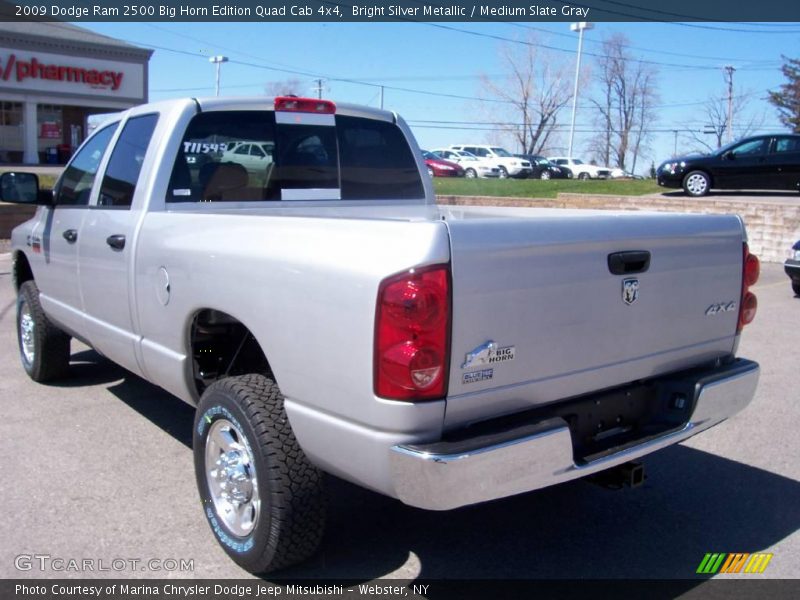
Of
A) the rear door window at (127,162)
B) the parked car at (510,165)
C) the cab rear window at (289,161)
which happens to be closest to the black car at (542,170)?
the parked car at (510,165)

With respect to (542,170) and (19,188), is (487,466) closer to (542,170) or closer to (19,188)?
(19,188)

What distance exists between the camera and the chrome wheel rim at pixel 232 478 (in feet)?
11.0

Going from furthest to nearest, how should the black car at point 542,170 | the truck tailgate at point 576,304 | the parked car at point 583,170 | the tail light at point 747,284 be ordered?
the parked car at point 583,170 → the black car at point 542,170 → the tail light at point 747,284 → the truck tailgate at point 576,304

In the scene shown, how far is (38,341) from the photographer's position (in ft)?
19.4

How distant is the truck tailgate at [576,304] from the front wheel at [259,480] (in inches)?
28.6

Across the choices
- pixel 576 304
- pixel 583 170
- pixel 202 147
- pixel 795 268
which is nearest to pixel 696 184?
pixel 795 268

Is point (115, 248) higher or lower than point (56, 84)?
lower

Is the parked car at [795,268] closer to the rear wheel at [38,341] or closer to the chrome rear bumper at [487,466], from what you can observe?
the chrome rear bumper at [487,466]

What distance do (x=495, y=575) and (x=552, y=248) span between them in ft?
4.89

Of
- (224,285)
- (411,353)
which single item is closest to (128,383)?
(224,285)

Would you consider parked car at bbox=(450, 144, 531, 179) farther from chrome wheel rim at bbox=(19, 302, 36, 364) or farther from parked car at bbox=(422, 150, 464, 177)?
chrome wheel rim at bbox=(19, 302, 36, 364)

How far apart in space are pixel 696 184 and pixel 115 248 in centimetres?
1813

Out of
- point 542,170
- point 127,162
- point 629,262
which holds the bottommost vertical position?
point 629,262

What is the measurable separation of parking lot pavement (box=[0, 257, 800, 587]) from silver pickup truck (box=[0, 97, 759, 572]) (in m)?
0.46
